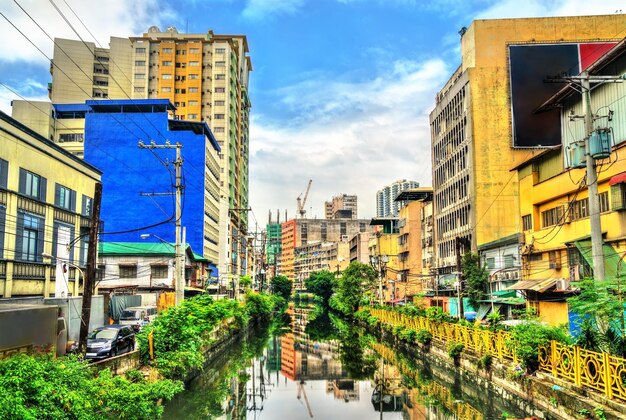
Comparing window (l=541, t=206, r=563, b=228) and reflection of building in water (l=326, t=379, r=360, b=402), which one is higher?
window (l=541, t=206, r=563, b=228)

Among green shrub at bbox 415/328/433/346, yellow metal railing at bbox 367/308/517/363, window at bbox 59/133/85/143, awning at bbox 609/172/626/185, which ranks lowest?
green shrub at bbox 415/328/433/346

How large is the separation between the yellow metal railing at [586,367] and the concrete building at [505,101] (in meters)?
39.1

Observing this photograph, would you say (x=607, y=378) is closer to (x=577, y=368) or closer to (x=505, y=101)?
(x=577, y=368)

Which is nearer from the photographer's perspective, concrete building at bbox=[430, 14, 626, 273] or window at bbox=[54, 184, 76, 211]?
window at bbox=[54, 184, 76, 211]

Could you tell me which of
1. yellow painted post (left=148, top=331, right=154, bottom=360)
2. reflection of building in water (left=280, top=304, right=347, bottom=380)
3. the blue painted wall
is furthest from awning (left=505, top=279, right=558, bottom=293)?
the blue painted wall

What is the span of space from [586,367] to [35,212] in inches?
1157

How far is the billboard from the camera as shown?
191ft

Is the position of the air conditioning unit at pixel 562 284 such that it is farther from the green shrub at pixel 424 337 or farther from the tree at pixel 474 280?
the tree at pixel 474 280

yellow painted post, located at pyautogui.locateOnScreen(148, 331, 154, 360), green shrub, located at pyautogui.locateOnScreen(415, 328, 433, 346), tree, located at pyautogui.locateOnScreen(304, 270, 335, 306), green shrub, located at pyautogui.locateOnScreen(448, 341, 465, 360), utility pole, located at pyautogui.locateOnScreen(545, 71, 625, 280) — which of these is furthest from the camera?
tree, located at pyautogui.locateOnScreen(304, 270, 335, 306)

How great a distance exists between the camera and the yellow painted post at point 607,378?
14750 mm

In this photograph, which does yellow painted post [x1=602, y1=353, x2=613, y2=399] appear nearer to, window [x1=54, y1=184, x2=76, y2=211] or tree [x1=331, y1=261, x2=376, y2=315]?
window [x1=54, y1=184, x2=76, y2=211]

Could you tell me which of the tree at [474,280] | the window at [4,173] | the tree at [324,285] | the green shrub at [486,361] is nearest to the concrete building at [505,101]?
the tree at [474,280]

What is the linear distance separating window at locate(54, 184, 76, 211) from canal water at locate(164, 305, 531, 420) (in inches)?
564

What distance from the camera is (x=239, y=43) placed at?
11875cm
